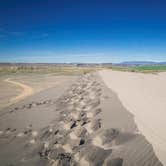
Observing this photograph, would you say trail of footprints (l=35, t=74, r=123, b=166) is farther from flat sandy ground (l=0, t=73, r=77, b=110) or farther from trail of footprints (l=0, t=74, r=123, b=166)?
A: flat sandy ground (l=0, t=73, r=77, b=110)

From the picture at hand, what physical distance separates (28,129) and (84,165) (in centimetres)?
348

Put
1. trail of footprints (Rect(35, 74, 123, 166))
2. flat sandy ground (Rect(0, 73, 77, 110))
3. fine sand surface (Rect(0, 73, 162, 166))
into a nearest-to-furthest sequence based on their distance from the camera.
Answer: fine sand surface (Rect(0, 73, 162, 166))
trail of footprints (Rect(35, 74, 123, 166))
flat sandy ground (Rect(0, 73, 77, 110))

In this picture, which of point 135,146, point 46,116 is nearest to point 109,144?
point 135,146

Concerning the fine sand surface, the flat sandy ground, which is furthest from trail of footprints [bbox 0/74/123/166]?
the flat sandy ground

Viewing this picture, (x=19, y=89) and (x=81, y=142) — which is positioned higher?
(x=81, y=142)

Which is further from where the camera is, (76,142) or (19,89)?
(19,89)

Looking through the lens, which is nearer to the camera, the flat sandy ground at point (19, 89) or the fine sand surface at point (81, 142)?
the fine sand surface at point (81, 142)

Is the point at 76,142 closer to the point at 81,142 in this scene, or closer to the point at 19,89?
the point at 81,142

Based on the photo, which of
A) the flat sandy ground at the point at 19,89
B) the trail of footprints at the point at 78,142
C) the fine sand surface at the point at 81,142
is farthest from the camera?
the flat sandy ground at the point at 19,89

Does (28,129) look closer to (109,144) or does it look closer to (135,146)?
(109,144)

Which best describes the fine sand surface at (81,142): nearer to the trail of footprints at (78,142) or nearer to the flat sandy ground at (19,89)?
the trail of footprints at (78,142)

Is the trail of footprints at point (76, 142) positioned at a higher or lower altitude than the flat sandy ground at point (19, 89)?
higher

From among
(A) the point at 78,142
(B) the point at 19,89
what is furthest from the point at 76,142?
(B) the point at 19,89

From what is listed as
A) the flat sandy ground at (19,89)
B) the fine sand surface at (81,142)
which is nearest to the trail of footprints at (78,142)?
the fine sand surface at (81,142)
